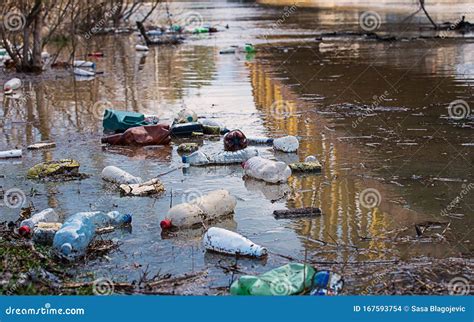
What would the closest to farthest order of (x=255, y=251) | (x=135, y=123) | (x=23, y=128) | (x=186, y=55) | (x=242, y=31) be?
(x=255, y=251) → (x=135, y=123) → (x=23, y=128) → (x=186, y=55) → (x=242, y=31)

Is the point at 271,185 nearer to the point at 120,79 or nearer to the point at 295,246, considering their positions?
the point at 295,246

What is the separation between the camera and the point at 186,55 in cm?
2733

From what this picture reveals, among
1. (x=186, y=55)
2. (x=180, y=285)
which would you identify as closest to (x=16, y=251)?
(x=180, y=285)

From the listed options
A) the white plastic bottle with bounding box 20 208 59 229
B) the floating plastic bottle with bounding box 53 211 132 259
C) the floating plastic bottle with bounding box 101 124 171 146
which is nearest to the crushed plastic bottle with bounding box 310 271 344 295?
the floating plastic bottle with bounding box 53 211 132 259

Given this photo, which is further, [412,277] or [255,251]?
[255,251]

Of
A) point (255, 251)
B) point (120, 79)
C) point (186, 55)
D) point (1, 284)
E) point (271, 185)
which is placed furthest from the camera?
point (186, 55)

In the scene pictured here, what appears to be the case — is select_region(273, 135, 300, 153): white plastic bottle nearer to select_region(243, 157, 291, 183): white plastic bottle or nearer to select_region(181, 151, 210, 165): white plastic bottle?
select_region(181, 151, 210, 165): white plastic bottle

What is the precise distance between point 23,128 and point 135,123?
219 cm

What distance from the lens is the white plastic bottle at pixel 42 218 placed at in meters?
7.46

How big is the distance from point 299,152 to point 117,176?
269 cm

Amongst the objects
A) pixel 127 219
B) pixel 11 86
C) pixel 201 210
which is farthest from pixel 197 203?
pixel 11 86

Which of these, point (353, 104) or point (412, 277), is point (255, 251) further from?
point (353, 104)

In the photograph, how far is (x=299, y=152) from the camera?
10688mm

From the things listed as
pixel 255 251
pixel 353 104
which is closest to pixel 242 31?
pixel 353 104
